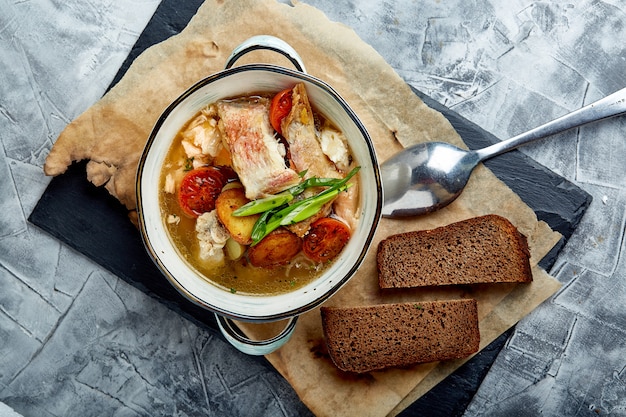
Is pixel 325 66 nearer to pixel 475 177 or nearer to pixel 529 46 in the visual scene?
pixel 475 177

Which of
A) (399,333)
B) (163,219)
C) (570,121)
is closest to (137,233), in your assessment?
(163,219)

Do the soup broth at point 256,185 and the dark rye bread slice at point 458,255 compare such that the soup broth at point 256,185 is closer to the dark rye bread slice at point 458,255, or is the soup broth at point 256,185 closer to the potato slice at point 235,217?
the potato slice at point 235,217

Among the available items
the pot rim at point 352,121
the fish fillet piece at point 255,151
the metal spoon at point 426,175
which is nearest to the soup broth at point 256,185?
the fish fillet piece at point 255,151

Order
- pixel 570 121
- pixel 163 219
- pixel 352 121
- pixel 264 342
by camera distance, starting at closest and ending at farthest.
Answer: pixel 352 121 < pixel 163 219 < pixel 264 342 < pixel 570 121

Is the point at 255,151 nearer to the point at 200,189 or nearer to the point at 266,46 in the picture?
the point at 200,189

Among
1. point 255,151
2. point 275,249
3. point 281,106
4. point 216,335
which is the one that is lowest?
point 216,335

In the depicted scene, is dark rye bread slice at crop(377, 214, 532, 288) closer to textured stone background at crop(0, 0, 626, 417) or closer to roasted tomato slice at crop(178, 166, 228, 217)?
textured stone background at crop(0, 0, 626, 417)

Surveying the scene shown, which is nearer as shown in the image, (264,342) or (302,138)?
(302,138)
